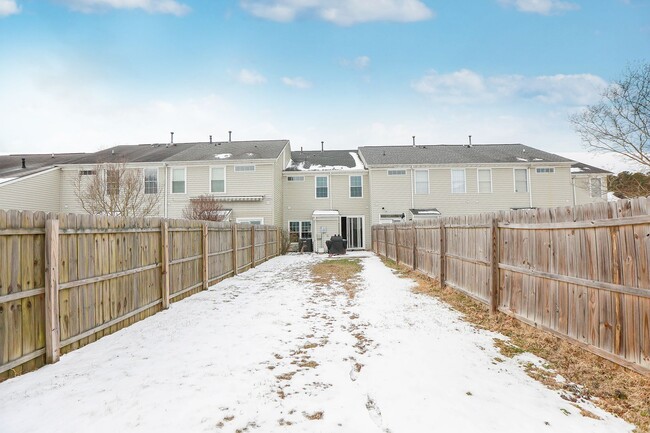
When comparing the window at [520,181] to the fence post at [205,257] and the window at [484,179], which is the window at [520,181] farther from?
the fence post at [205,257]

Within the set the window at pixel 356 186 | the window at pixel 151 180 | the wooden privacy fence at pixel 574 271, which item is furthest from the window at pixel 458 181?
the window at pixel 151 180

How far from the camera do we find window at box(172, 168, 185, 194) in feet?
74.1

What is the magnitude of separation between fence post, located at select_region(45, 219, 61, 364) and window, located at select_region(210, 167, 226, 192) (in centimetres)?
1870

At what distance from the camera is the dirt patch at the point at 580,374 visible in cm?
287

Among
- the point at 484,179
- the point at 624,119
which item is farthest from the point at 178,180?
the point at 624,119

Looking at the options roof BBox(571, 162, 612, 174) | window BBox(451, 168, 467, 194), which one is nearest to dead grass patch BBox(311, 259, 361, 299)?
window BBox(451, 168, 467, 194)

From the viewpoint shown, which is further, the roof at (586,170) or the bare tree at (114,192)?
the roof at (586,170)

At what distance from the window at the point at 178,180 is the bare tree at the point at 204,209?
59.1 inches

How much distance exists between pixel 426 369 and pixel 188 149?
2542 centimetres

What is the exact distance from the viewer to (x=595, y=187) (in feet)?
81.9

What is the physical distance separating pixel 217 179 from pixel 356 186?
31.0ft

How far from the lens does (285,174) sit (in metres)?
25.1

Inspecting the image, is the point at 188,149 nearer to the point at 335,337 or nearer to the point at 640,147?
the point at 335,337

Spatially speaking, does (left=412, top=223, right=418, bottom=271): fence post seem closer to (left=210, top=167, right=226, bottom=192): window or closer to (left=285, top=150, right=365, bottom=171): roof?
(left=285, top=150, right=365, bottom=171): roof
